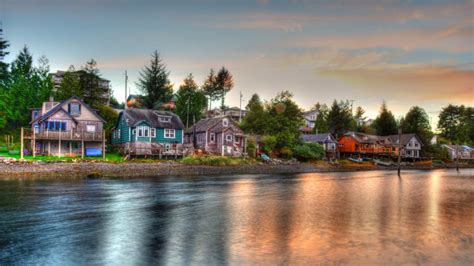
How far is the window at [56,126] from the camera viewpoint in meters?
54.7

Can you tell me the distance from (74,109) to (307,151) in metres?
47.5

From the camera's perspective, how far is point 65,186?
119 feet

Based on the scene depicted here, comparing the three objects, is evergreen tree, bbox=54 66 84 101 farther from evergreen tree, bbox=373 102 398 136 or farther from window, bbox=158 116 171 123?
evergreen tree, bbox=373 102 398 136

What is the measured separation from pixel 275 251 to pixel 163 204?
14188 mm

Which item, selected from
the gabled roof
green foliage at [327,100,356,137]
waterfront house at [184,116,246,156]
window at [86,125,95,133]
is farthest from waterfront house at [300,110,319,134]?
window at [86,125,95,133]

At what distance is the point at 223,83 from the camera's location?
114m

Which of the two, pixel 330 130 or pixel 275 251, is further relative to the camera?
pixel 330 130

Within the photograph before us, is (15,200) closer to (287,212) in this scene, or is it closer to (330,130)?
(287,212)

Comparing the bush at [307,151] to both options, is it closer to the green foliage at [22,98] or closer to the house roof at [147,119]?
the house roof at [147,119]

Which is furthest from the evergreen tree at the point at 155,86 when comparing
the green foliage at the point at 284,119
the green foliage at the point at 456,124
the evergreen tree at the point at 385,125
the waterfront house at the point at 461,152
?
the green foliage at the point at 456,124

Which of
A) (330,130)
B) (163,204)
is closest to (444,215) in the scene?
(163,204)

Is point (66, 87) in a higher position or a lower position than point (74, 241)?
higher

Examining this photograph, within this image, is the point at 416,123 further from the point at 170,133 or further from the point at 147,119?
the point at 147,119

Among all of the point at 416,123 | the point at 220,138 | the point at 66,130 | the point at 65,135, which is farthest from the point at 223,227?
the point at 416,123
